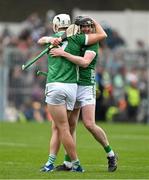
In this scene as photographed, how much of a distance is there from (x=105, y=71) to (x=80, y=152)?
14.8 metres

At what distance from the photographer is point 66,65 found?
14.9m

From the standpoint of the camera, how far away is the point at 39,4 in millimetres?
42562

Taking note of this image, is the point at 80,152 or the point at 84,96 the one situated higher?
the point at 84,96

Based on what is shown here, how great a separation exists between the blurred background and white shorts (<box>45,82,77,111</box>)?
1616cm

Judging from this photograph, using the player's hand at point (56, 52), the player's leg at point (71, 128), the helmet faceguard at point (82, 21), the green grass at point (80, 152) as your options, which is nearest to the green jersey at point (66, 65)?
the player's hand at point (56, 52)

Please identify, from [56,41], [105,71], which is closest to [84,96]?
[56,41]

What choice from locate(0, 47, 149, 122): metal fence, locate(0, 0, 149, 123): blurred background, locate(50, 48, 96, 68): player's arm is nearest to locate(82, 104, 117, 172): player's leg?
locate(50, 48, 96, 68): player's arm

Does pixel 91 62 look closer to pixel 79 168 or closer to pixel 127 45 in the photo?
pixel 79 168

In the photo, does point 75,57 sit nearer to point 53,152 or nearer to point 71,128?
point 71,128

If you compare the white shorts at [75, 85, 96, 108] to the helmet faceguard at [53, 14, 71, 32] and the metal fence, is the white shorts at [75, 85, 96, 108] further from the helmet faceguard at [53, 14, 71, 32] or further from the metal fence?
the metal fence

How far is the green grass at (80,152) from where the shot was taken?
14594 mm

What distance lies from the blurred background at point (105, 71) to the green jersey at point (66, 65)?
1609 cm

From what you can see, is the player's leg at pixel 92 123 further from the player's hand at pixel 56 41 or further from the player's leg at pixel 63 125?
the player's hand at pixel 56 41

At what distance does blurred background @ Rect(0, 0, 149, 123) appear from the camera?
109ft
